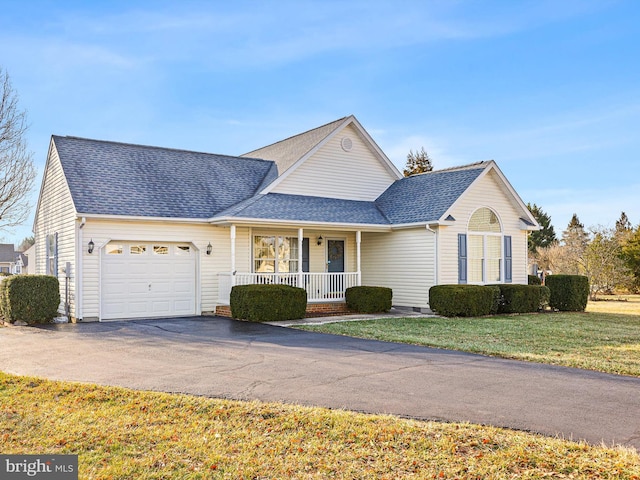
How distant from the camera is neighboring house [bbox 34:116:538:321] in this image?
16.2m

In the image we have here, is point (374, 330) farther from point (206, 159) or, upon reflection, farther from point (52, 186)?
point (52, 186)

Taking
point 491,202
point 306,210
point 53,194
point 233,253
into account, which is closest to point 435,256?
point 491,202

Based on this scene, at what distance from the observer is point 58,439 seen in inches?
209

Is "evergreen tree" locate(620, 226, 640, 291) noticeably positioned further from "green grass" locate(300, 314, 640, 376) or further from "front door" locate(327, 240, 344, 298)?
"front door" locate(327, 240, 344, 298)

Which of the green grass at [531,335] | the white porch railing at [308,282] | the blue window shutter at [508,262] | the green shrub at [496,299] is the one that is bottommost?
the green grass at [531,335]

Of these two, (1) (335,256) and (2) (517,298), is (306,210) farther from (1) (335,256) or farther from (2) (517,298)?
(2) (517,298)

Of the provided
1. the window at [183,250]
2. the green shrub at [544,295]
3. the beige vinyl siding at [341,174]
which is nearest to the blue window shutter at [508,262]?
the green shrub at [544,295]

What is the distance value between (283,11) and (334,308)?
9433 mm

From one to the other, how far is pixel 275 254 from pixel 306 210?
1.92m

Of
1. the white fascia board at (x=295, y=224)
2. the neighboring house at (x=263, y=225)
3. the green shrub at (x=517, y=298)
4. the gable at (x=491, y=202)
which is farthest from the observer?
the green shrub at (x=517, y=298)

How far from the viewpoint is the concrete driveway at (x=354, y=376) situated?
6.16m

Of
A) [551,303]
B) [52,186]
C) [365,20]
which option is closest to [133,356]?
[365,20]

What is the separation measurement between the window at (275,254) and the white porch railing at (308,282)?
31.9 inches

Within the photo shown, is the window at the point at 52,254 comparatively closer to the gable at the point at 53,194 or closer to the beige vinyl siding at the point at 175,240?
the gable at the point at 53,194
